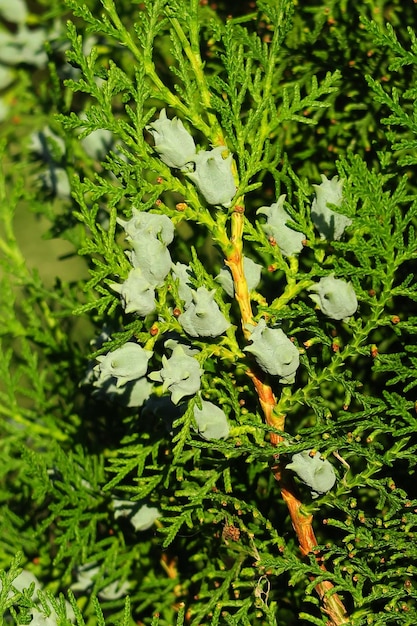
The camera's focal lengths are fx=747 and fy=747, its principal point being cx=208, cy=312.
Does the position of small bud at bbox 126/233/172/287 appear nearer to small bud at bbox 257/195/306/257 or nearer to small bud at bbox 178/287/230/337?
small bud at bbox 178/287/230/337

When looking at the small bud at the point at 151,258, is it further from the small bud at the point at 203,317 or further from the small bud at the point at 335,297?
the small bud at the point at 335,297

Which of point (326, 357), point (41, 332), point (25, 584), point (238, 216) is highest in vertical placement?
point (238, 216)

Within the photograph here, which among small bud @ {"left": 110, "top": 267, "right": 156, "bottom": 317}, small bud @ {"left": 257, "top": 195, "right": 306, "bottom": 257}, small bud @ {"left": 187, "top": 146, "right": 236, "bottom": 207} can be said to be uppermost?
small bud @ {"left": 187, "top": 146, "right": 236, "bottom": 207}

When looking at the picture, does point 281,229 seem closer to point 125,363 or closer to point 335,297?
point 335,297

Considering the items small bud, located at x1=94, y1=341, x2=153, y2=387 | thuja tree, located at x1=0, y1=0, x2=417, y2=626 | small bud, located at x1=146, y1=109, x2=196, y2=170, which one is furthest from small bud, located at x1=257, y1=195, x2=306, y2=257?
small bud, located at x1=94, y1=341, x2=153, y2=387

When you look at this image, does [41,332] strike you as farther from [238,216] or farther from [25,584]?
[238,216]

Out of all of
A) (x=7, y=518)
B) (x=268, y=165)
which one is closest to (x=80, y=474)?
(x=7, y=518)

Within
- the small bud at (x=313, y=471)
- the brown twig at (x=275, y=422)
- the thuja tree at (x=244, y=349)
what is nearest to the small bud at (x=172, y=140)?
the thuja tree at (x=244, y=349)

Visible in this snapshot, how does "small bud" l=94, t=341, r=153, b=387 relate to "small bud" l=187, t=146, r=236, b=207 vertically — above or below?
below

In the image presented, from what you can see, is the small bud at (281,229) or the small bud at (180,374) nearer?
the small bud at (180,374)
